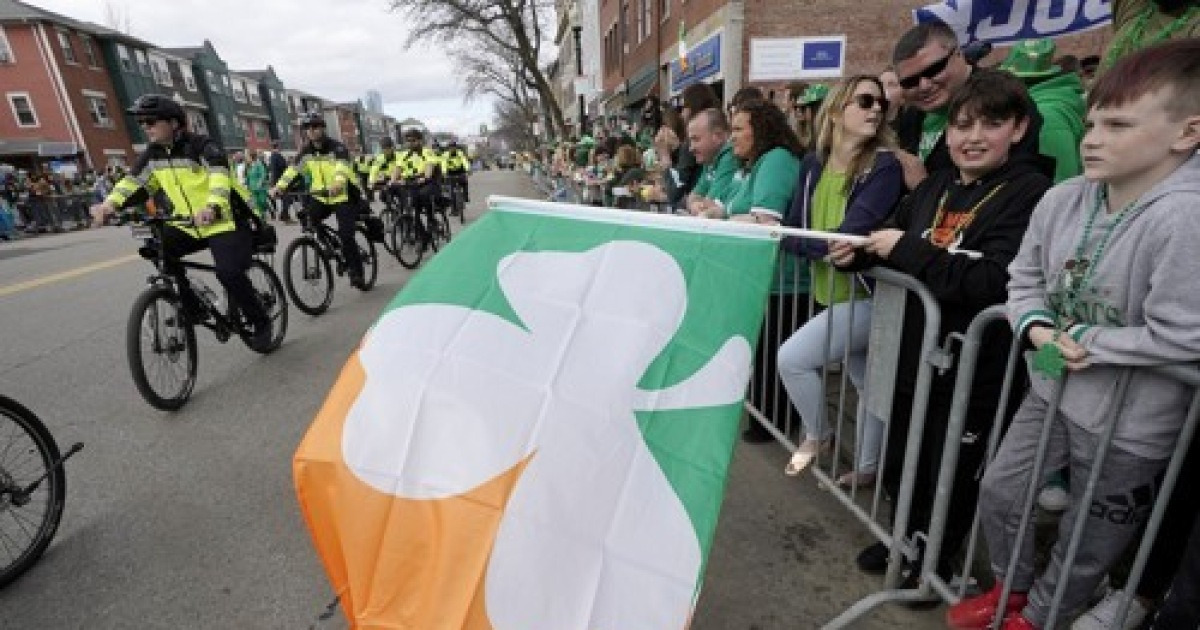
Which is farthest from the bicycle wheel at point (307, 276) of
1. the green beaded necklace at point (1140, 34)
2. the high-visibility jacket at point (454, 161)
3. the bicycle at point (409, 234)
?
the high-visibility jacket at point (454, 161)

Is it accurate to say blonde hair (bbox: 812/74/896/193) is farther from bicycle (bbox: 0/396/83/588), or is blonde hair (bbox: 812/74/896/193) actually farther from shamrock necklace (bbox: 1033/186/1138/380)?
bicycle (bbox: 0/396/83/588)

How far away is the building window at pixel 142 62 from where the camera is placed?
4134 centimetres

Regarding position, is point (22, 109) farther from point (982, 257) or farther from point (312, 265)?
point (982, 257)

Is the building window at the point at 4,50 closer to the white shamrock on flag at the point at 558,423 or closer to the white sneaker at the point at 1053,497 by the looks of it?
the white shamrock on flag at the point at 558,423

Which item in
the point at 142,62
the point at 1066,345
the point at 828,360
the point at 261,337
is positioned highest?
the point at 142,62

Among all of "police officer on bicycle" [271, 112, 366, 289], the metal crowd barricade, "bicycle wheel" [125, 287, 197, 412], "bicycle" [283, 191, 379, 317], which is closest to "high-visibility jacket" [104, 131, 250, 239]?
"bicycle wheel" [125, 287, 197, 412]

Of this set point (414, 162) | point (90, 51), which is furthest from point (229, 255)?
point (90, 51)

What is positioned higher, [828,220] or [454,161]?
[828,220]

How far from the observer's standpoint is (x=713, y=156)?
161 inches

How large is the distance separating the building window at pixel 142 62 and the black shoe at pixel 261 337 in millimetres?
49503

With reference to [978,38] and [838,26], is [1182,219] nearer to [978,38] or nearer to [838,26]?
[978,38]

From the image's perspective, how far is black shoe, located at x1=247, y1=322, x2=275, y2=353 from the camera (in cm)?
519

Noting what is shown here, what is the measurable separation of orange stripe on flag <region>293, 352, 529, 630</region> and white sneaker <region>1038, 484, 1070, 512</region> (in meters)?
1.72

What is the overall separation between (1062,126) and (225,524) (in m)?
4.11
